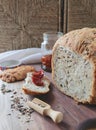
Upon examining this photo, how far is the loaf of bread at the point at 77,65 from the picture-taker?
1.00 metres

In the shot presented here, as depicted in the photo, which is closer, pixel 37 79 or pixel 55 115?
pixel 55 115

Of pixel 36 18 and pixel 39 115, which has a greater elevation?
pixel 36 18

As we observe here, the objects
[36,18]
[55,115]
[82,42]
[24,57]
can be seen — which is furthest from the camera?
[36,18]

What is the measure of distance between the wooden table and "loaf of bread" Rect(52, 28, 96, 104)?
0.12 ft

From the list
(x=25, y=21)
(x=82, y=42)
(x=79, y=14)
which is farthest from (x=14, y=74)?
(x=79, y=14)

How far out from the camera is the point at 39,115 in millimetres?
955

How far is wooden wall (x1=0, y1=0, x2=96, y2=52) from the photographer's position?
1.64m

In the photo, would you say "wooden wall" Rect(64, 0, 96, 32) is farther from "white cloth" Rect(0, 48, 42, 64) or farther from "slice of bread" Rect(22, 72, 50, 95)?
"slice of bread" Rect(22, 72, 50, 95)

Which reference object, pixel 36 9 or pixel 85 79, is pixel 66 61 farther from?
Result: pixel 36 9

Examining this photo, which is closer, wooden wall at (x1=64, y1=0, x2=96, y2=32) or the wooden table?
the wooden table

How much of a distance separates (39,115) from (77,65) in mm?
246

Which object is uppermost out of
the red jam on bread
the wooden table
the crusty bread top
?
the crusty bread top

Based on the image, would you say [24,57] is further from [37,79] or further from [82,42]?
[82,42]

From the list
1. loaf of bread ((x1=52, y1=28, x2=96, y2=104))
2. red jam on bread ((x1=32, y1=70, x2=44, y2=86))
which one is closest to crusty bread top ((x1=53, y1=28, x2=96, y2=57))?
loaf of bread ((x1=52, y1=28, x2=96, y2=104))
